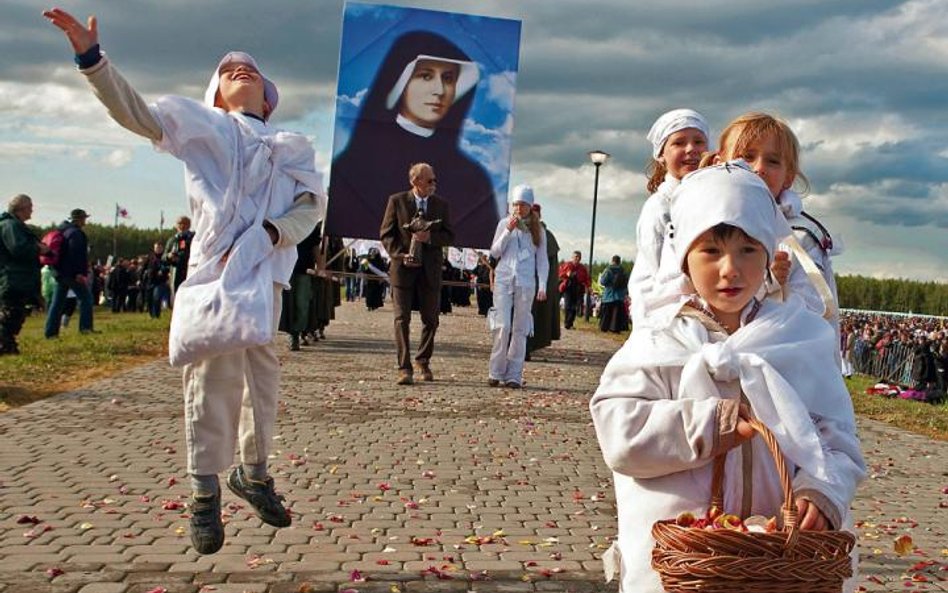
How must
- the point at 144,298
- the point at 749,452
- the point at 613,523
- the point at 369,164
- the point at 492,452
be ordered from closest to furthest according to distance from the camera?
the point at 749,452 → the point at 613,523 → the point at 492,452 → the point at 369,164 → the point at 144,298

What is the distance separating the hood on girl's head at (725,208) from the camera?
9.43ft

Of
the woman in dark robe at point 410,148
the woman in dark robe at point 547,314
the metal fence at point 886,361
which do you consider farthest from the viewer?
the metal fence at point 886,361

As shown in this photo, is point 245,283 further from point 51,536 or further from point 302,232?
point 51,536

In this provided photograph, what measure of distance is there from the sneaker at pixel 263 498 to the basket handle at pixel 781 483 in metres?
2.90

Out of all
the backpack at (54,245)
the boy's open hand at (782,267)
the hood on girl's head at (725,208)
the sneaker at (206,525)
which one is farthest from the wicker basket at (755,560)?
the backpack at (54,245)

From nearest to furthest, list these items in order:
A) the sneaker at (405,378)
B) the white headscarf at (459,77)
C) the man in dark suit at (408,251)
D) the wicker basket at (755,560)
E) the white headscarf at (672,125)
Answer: the wicker basket at (755,560), the white headscarf at (672,125), the man in dark suit at (408,251), the sneaker at (405,378), the white headscarf at (459,77)

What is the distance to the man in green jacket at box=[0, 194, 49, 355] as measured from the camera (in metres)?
15.4

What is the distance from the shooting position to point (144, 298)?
128 ft

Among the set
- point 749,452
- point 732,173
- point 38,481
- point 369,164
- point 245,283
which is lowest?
point 38,481

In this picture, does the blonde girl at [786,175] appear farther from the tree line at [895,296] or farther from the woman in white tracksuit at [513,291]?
the tree line at [895,296]

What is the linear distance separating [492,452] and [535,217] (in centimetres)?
569

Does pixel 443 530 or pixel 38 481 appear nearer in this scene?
pixel 443 530

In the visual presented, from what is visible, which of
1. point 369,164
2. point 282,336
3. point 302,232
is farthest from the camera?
point 282,336


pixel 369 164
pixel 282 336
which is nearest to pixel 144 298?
pixel 282 336
